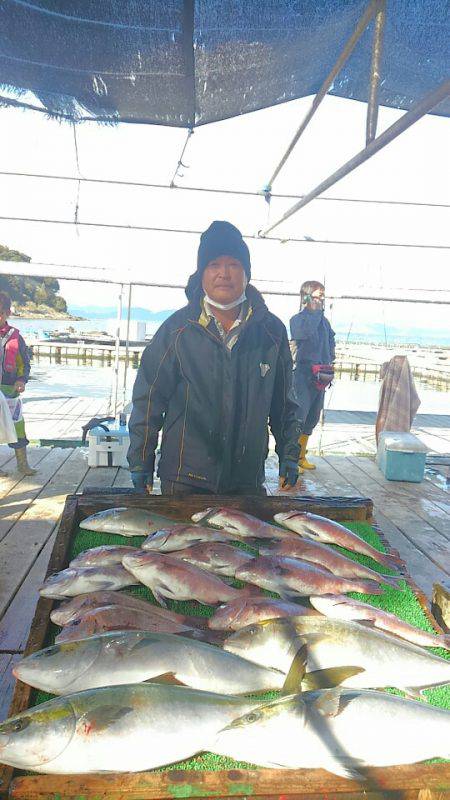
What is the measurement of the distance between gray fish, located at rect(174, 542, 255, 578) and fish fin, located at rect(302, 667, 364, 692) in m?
0.62

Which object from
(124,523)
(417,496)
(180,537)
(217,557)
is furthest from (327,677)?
(417,496)

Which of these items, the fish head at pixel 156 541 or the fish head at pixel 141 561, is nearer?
the fish head at pixel 141 561

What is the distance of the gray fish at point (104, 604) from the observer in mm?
1658

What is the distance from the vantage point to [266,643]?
5.07ft

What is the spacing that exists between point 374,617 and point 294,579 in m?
0.33

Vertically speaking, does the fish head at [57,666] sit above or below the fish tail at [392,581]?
above

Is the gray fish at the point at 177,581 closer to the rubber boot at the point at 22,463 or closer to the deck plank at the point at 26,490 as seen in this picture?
the deck plank at the point at 26,490

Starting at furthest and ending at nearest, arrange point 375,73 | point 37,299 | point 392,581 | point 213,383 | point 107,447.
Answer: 1. point 37,299
2. point 107,447
3. point 375,73
4. point 213,383
5. point 392,581

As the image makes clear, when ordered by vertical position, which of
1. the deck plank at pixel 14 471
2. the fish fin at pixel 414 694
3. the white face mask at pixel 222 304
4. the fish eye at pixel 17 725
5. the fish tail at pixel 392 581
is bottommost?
the deck plank at pixel 14 471

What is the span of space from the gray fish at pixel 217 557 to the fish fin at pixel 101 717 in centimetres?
85

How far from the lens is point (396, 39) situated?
3.85 meters

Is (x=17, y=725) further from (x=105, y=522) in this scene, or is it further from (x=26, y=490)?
(x=26, y=490)

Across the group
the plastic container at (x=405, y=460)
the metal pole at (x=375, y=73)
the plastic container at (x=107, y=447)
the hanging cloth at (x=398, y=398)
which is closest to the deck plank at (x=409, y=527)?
the plastic container at (x=405, y=460)

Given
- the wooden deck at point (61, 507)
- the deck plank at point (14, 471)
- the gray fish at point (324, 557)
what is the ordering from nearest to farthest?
the gray fish at point (324, 557) → the wooden deck at point (61, 507) → the deck plank at point (14, 471)
